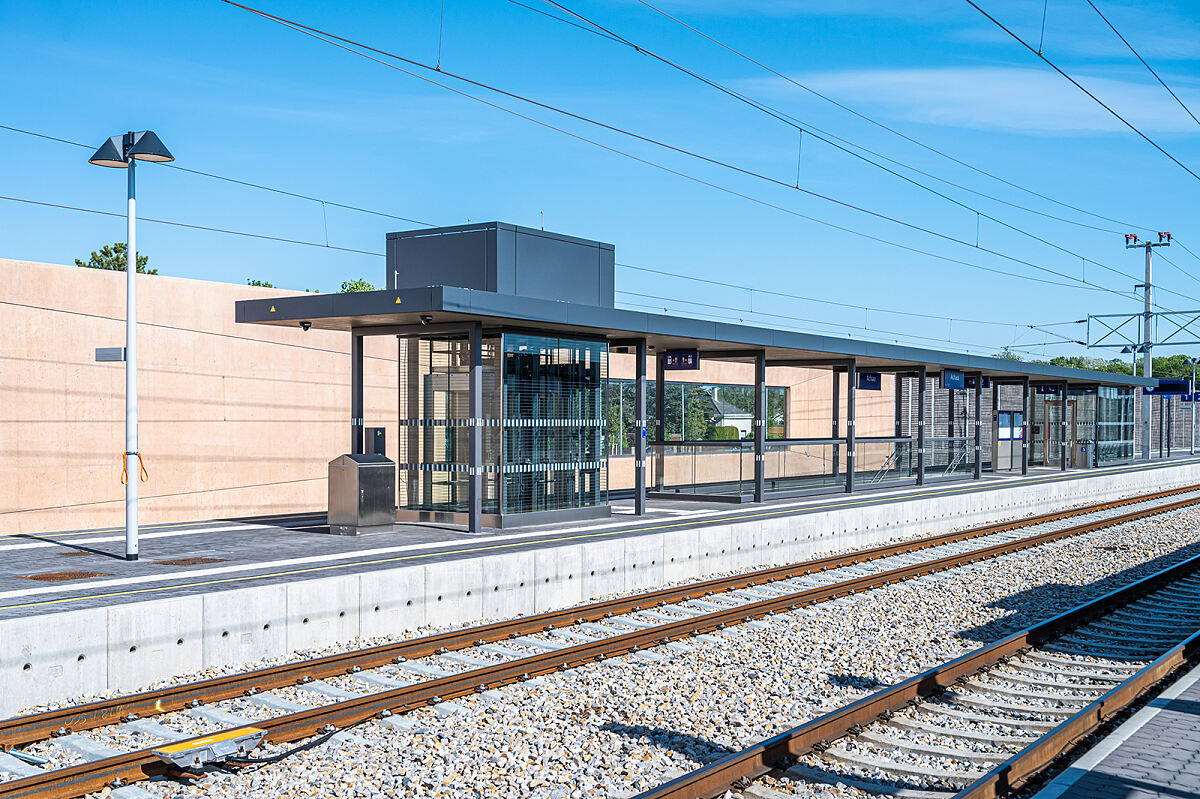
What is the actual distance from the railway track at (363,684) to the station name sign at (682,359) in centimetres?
818

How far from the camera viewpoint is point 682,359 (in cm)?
2388

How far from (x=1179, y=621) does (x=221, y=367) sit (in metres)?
18.2

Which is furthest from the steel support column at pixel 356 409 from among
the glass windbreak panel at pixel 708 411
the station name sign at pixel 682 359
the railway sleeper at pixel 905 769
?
the glass windbreak panel at pixel 708 411

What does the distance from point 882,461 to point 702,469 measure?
691 cm

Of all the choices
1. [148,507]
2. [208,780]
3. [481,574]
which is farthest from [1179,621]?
[148,507]

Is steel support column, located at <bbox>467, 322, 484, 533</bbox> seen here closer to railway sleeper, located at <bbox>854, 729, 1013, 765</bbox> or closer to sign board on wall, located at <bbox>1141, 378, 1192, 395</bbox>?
railway sleeper, located at <bbox>854, 729, 1013, 765</bbox>

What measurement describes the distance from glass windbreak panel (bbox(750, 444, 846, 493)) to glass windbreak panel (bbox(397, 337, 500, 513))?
9248 millimetres

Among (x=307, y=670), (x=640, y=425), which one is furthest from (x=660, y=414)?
(x=307, y=670)

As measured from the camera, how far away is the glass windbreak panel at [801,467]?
26312 millimetres

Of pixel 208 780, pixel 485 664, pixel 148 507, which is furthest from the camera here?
pixel 148 507

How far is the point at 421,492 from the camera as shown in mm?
18688

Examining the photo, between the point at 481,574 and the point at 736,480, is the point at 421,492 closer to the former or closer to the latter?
the point at 481,574

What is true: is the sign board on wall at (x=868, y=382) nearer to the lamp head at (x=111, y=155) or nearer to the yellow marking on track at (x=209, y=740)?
the lamp head at (x=111, y=155)

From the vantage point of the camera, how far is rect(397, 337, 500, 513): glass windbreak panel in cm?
1777
